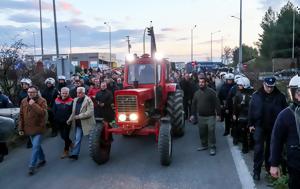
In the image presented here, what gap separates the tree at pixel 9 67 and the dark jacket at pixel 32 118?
5514mm

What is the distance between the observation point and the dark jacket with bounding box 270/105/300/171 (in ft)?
14.3

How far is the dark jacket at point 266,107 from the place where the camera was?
6.84 meters

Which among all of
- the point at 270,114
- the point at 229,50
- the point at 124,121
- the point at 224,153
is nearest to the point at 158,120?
the point at 124,121

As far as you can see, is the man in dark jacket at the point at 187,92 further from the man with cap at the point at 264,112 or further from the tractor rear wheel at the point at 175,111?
the man with cap at the point at 264,112

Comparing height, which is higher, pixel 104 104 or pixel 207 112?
pixel 104 104

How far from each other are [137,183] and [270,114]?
2.55m

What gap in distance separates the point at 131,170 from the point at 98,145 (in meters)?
0.92

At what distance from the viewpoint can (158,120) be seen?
30.6 feet

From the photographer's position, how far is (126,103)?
29.6 feet

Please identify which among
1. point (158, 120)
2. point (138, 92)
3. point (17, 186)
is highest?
point (138, 92)

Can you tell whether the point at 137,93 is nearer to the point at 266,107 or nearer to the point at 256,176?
the point at 266,107

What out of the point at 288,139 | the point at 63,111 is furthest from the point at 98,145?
the point at 288,139

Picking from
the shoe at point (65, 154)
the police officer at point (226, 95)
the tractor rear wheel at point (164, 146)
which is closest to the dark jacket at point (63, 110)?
the shoe at point (65, 154)

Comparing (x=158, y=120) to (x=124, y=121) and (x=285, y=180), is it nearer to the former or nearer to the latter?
(x=124, y=121)
